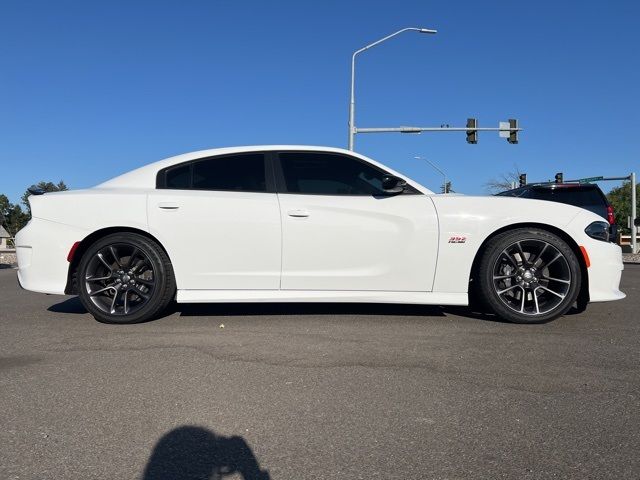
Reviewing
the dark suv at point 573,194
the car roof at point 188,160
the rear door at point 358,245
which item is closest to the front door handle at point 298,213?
the rear door at point 358,245

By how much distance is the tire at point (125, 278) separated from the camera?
14.4 ft

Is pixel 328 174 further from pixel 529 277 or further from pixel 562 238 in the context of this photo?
pixel 562 238

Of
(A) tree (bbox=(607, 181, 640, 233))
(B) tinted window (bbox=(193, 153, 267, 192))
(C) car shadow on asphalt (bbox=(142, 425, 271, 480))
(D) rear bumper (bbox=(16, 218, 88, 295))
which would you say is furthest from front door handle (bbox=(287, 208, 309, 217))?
(A) tree (bbox=(607, 181, 640, 233))

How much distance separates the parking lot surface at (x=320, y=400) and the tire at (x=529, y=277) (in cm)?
19

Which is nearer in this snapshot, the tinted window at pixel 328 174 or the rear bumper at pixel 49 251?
the rear bumper at pixel 49 251

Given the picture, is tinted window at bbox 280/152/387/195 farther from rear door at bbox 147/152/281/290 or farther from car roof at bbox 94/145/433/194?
rear door at bbox 147/152/281/290

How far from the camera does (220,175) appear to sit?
460 centimetres

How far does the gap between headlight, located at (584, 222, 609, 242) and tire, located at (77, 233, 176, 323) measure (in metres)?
3.67

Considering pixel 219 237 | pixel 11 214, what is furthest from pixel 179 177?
pixel 11 214

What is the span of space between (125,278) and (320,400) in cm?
254

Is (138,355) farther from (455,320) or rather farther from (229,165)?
(455,320)

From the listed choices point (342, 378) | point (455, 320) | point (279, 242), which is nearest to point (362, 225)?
point (279, 242)

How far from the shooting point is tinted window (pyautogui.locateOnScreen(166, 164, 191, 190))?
15.0ft

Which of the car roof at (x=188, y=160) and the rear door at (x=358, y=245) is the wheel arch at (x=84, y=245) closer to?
the car roof at (x=188, y=160)
